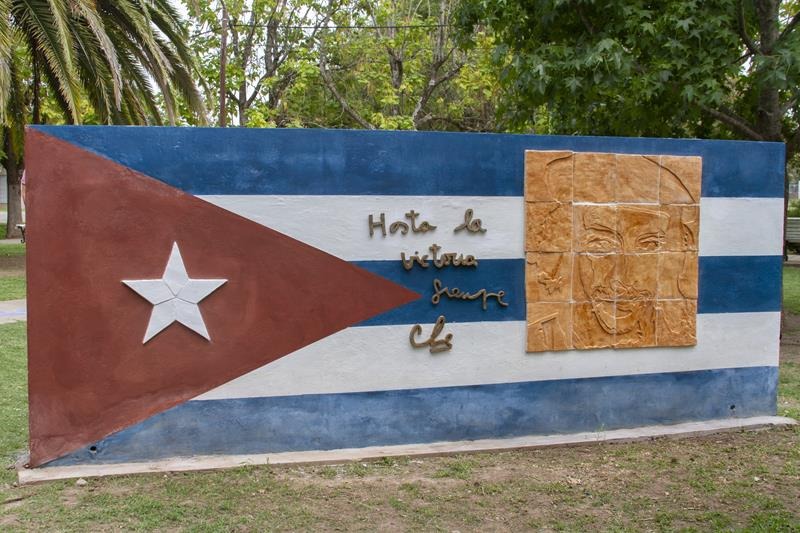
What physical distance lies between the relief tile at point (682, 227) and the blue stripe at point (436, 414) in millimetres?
1063

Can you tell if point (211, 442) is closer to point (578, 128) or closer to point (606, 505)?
point (606, 505)

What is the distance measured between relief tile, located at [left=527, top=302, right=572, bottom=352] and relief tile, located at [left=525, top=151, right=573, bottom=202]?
2.77ft

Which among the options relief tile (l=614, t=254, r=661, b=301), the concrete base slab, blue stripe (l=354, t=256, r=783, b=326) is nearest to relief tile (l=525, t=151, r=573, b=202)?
blue stripe (l=354, t=256, r=783, b=326)

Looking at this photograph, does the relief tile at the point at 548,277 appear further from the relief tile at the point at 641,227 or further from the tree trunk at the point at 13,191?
the tree trunk at the point at 13,191

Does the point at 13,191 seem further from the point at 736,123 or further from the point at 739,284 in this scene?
the point at 739,284

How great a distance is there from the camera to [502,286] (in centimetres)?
643

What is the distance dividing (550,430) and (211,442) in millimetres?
2619

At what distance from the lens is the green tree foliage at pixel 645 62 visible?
31.8 ft

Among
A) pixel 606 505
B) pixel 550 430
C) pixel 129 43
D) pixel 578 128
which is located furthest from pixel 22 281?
pixel 606 505

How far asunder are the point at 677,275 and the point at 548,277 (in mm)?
1160

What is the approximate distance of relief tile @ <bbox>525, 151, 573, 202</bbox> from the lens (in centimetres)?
644

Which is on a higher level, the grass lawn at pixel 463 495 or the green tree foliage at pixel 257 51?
the green tree foliage at pixel 257 51

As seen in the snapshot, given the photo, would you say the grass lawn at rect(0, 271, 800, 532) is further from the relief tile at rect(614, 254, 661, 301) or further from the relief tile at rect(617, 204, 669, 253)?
the relief tile at rect(617, 204, 669, 253)

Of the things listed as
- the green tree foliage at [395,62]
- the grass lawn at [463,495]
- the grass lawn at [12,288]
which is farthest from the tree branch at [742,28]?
the grass lawn at [12,288]
